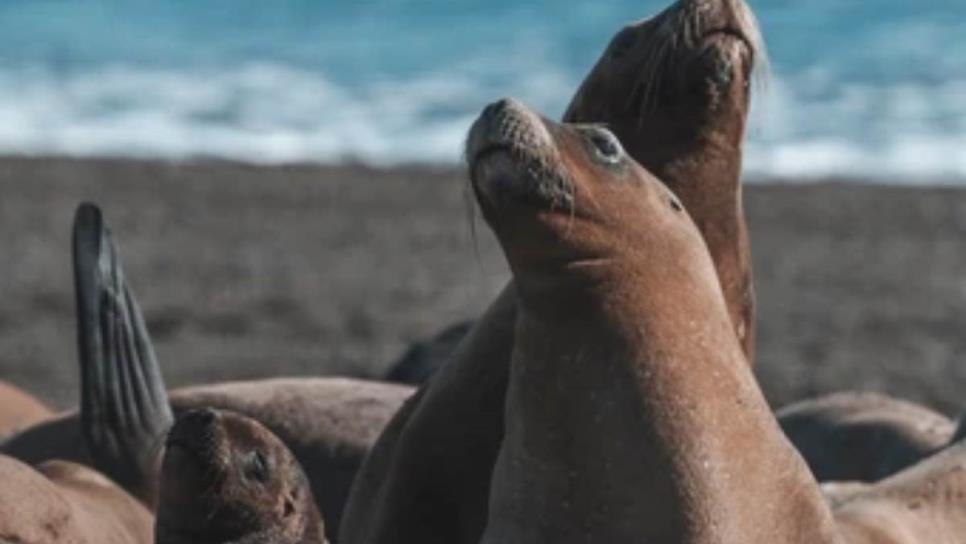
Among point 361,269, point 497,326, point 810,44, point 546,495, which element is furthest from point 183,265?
point 810,44

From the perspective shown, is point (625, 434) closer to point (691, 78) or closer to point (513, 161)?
point (513, 161)

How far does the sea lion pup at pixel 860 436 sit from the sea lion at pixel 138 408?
1404mm

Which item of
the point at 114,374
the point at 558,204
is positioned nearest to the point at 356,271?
the point at 114,374

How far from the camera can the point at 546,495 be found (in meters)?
5.29

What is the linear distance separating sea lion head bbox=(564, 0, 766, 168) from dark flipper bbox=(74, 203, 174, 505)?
194cm

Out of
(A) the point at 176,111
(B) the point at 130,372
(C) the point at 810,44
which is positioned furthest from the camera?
(C) the point at 810,44

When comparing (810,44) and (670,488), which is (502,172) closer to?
(670,488)

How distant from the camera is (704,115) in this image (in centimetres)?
634

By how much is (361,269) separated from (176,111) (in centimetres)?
713

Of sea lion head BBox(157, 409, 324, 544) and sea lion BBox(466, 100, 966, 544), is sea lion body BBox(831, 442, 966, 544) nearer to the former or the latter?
sea lion BBox(466, 100, 966, 544)

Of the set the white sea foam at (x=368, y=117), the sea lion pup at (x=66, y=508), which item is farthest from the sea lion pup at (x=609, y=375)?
the white sea foam at (x=368, y=117)

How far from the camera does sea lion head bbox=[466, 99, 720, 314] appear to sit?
16.7 ft

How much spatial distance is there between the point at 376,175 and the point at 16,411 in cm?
950

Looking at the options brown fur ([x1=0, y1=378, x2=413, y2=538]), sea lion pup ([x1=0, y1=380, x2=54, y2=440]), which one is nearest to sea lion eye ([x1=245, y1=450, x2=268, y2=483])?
brown fur ([x1=0, y1=378, x2=413, y2=538])
